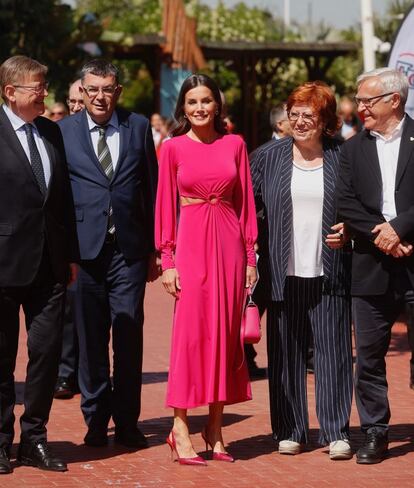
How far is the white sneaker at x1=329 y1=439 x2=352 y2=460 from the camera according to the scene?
8.02m

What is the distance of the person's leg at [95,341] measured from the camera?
27.5 ft

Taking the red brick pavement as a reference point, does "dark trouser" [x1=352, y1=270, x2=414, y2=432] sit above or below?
above

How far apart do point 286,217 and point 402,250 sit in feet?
2.31

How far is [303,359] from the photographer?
27.3 feet

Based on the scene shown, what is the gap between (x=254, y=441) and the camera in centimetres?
859

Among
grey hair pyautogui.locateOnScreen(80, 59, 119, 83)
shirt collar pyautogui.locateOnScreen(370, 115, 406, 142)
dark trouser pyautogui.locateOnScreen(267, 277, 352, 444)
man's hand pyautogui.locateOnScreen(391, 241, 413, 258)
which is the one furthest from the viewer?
grey hair pyautogui.locateOnScreen(80, 59, 119, 83)

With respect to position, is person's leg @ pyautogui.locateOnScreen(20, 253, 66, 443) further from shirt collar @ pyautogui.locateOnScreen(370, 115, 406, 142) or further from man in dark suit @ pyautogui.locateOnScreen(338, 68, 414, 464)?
shirt collar @ pyautogui.locateOnScreen(370, 115, 406, 142)

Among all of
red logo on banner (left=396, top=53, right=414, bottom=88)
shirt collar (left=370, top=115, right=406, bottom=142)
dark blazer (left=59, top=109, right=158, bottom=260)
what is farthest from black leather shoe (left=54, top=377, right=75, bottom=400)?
red logo on banner (left=396, top=53, right=414, bottom=88)

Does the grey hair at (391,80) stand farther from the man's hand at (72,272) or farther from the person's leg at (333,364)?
the man's hand at (72,272)

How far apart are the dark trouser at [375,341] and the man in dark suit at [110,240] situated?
1.34 metres

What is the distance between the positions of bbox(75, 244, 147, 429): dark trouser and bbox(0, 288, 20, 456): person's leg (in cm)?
74

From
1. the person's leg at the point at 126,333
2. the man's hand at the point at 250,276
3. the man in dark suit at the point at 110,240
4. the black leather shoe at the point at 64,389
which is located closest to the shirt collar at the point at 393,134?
the man's hand at the point at 250,276

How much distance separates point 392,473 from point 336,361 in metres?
0.79

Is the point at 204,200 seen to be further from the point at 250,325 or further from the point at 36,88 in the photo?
the point at 36,88
